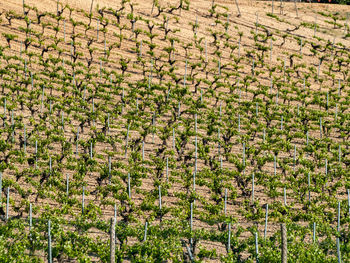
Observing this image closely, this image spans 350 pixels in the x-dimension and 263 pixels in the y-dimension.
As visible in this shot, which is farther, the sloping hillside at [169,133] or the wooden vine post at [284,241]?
the sloping hillside at [169,133]

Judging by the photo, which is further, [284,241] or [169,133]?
[169,133]

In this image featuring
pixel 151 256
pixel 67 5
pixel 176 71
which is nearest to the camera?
pixel 151 256

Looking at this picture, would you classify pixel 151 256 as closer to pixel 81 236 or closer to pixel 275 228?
pixel 81 236

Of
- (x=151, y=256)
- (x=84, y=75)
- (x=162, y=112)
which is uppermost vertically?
(x=84, y=75)

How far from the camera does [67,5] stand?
39688 mm

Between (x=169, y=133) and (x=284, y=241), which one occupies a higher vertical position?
(x=169, y=133)

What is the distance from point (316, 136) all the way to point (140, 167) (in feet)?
33.8

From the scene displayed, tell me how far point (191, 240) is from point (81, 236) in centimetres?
349

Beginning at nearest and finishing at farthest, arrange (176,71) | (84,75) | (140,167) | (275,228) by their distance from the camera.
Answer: (275,228)
(140,167)
(84,75)
(176,71)

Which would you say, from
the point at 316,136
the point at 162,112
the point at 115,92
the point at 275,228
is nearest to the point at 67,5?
the point at 115,92

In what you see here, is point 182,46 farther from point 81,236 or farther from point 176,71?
point 81,236

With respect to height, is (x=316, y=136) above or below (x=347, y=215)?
above

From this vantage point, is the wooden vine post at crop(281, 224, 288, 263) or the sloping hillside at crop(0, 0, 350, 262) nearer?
the wooden vine post at crop(281, 224, 288, 263)

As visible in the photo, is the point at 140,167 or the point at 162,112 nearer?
the point at 140,167
